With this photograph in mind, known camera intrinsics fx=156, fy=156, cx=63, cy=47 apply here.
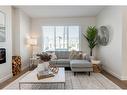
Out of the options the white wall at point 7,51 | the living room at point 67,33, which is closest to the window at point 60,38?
the living room at point 67,33

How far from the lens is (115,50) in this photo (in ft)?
17.0

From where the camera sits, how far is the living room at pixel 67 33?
4689mm

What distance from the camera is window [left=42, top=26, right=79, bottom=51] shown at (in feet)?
26.7

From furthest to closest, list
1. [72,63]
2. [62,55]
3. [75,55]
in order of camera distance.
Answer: [62,55]
[75,55]
[72,63]

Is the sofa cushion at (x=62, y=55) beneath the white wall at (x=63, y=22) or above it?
beneath

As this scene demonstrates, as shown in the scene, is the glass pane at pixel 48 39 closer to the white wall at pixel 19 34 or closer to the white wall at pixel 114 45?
the white wall at pixel 19 34

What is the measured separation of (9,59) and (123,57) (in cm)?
354

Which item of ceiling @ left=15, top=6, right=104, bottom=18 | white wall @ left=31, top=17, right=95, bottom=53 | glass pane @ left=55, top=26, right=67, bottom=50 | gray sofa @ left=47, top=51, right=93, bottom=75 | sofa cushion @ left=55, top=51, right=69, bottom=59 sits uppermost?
ceiling @ left=15, top=6, right=104, bottom=18

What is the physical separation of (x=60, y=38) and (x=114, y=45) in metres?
3.51

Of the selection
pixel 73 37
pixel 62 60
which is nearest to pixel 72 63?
pixel 62 60

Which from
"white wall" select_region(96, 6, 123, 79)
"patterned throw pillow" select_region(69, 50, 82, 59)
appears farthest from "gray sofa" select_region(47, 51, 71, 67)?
"white wall" select_region(96, 6, 123, 79)

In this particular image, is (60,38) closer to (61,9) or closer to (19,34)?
(61,9)

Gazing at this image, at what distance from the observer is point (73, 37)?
8.17 m

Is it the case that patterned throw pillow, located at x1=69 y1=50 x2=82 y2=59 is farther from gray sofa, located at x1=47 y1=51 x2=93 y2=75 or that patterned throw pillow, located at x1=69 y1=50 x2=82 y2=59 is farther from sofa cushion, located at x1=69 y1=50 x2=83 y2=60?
gray sofa, located at x1=47 y1=51 x2=93 y2=75
